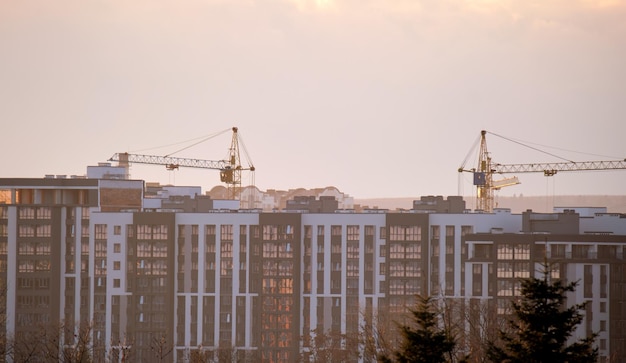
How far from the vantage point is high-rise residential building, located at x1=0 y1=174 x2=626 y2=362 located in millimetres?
105188

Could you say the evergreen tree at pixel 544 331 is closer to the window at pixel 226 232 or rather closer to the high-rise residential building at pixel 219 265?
the high-rise residential building at pixel 219 265

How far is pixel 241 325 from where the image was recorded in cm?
10612

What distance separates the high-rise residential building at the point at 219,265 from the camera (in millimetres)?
105188

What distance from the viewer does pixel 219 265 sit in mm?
108312

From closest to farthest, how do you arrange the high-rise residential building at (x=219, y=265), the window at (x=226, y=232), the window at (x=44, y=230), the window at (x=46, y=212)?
the high-rise residential building at (x=219, y=265) → the window at (x=226, y=232) → the window at (x=46, y=212) → the window at (x=44, y=230)

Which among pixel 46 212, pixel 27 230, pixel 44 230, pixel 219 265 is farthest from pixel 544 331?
pixel 27 230

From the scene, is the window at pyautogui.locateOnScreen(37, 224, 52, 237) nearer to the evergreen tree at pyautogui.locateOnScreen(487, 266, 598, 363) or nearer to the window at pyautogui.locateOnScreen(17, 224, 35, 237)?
the window at pyautogui.locateOnScreen(17, 224, 35, 237)

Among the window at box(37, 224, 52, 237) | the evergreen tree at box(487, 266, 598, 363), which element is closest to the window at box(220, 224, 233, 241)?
the window at box(37, 224, 52, 237)

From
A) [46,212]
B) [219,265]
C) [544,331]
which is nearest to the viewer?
[544,331]

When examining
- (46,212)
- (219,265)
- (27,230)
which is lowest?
(219,265)

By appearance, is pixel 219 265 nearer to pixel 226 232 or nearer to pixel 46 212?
pixel 226 232

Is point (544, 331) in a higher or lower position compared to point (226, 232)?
lower

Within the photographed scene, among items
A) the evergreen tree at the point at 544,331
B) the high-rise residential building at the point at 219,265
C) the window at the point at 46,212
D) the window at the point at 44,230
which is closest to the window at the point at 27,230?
the high-rise residential building at the point at 219,265

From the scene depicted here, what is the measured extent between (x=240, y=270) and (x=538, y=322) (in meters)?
74.1
